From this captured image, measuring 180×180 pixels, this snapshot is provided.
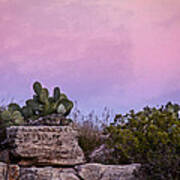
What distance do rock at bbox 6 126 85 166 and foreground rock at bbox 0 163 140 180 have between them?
0.70ft

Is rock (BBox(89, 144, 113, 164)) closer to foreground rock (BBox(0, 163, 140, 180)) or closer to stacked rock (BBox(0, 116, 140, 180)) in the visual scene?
stacked rock (BBox(0, 116, 140, 180))

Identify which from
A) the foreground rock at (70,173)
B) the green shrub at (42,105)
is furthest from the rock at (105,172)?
the green shrub at (42,105)

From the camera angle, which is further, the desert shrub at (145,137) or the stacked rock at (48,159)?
the desert shrub at (145,137)

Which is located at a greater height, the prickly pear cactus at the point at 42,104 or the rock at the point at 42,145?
the prickly pear cactus at the point at 42,104

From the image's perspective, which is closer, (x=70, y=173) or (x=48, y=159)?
(x=70, y=173)

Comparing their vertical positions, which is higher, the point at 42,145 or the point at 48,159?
the point at 42,145

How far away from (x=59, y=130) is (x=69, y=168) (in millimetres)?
698

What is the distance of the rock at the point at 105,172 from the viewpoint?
6121 mm

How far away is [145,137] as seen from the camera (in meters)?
7.20

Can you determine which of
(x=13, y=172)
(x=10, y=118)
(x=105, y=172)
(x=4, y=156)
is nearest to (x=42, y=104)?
(x=10, y=118)

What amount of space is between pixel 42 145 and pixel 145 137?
2.09 meters

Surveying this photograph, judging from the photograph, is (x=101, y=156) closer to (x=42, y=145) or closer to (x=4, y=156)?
(x=42, y=145)

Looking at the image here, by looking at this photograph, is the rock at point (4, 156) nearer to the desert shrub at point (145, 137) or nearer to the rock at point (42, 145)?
the rock at point (42, 145)

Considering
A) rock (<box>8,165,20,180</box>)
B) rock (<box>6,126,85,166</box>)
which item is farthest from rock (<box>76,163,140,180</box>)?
rock (<box>8,165,20,180</box>)
